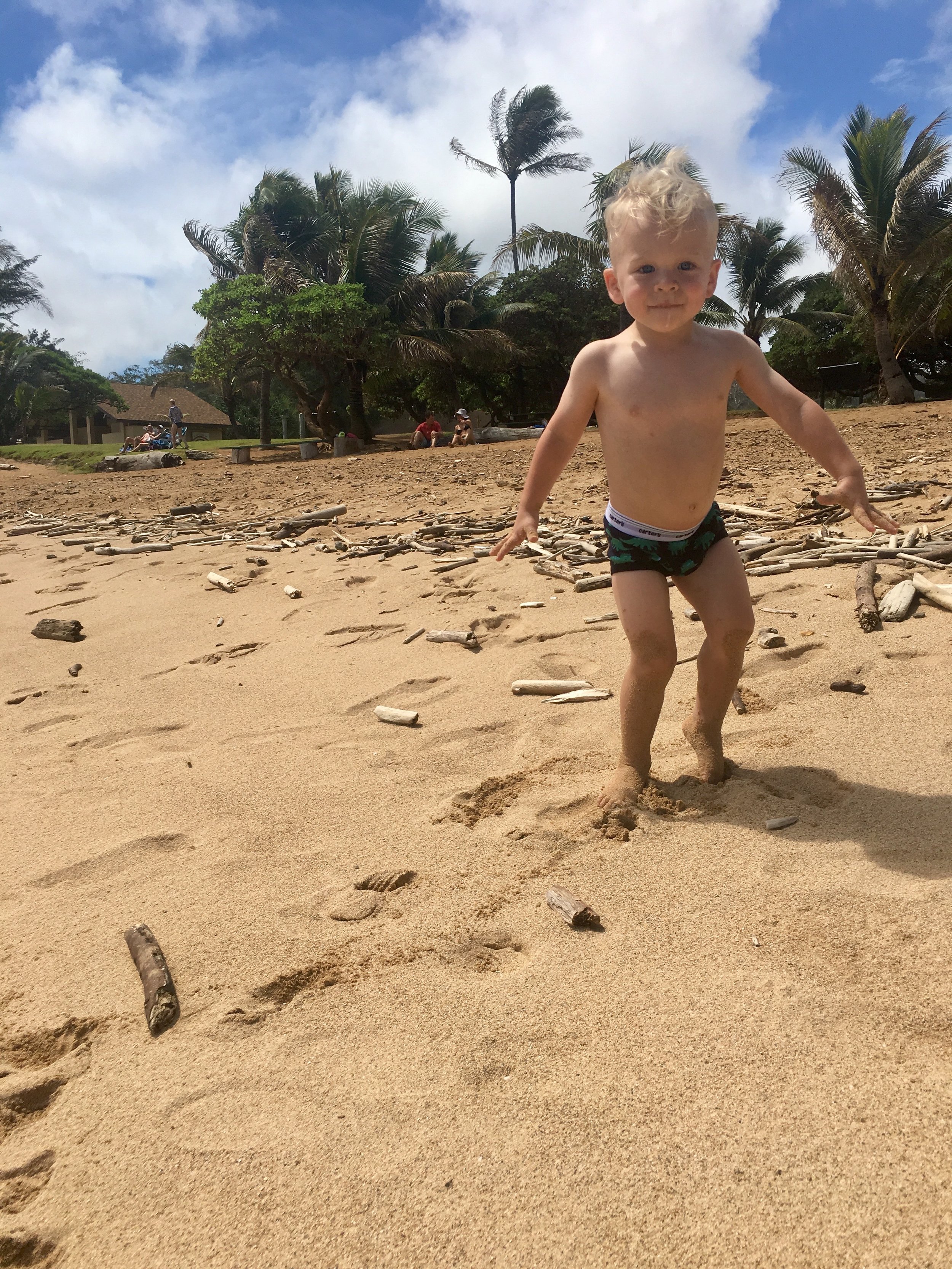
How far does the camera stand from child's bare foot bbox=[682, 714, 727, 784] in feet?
9.18

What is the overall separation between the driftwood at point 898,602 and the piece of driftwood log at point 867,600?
0.13 feet

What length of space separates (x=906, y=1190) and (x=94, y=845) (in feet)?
7.59

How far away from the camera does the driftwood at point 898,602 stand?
3.85 meters

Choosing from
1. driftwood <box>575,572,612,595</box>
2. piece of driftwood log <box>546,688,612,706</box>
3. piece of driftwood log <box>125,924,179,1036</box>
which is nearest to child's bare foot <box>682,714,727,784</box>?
piece of driftwood log <box>546,688,612,706</box>

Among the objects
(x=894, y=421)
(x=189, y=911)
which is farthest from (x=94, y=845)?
(x=894, y=421)

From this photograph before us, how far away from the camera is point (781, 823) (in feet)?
8.18

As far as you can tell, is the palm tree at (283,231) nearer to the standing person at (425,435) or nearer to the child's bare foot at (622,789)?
the standing person at (425,435)

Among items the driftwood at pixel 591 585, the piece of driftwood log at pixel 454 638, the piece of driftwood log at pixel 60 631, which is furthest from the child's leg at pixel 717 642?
the piece of driftwood log at pixel 60 631

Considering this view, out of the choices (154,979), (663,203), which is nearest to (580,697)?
(663,203)

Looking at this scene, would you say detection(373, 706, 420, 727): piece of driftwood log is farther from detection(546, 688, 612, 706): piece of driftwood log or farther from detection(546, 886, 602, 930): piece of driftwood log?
detection(546, 886, 602, 930): piece of driftwood log

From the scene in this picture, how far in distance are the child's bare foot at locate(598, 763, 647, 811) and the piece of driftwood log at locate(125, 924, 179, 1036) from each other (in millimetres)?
1290

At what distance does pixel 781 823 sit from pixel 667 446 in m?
1.19

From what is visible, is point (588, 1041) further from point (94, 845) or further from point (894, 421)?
point (894, 421)

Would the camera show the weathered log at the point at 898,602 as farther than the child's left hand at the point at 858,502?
Yes
